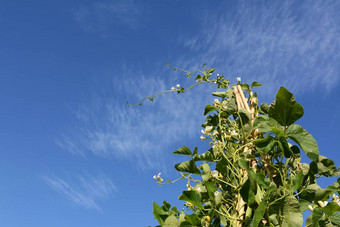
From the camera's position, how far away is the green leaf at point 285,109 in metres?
1.15

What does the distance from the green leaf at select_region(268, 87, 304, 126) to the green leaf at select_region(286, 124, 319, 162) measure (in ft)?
0.14

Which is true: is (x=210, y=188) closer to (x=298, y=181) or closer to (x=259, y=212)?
(x=259, y=212)

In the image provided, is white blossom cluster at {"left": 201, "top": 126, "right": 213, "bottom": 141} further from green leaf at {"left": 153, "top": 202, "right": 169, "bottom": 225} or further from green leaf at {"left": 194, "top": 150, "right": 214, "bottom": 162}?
green leaf at {"left": 153, "top": 202, "right": 169, "bottom": 225}

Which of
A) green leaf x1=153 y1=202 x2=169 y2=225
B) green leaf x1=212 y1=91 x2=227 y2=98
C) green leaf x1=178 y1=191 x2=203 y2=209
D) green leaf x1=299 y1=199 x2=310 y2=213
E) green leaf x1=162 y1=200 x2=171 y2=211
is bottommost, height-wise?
green leaf x1=299 y1=199 x2=310 y2=213

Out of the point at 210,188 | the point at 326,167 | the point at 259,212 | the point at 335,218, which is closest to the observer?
the point at 259,212

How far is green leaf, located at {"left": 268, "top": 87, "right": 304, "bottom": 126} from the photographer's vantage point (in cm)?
115

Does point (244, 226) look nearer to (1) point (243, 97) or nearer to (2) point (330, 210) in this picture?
(2) point (330, 210)

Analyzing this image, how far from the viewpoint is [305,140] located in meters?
1.19

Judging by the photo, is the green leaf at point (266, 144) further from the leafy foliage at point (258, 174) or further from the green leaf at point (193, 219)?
the green leaf at point (193, 219)

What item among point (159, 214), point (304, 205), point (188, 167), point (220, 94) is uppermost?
point (220, 94)

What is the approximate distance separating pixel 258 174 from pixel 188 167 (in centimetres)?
46

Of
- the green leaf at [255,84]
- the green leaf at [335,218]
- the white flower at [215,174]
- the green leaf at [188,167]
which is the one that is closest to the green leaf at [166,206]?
the green leaf at [188,167]

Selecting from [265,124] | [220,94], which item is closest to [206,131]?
[265,124]

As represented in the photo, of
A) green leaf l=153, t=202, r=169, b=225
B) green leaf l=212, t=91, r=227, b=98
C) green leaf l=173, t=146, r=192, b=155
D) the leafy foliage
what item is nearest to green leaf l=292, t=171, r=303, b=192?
the leafy foliage
